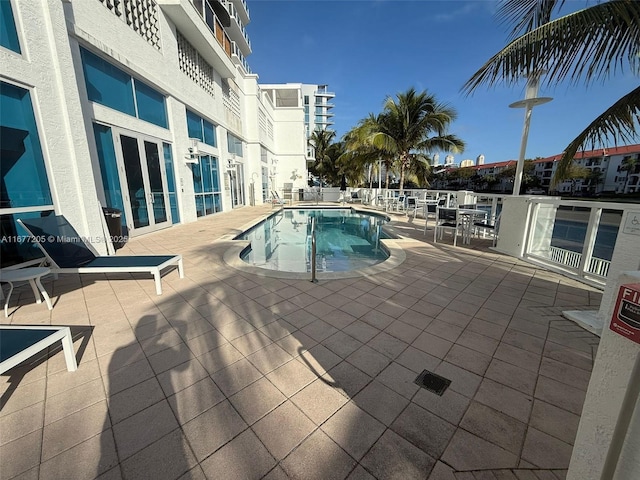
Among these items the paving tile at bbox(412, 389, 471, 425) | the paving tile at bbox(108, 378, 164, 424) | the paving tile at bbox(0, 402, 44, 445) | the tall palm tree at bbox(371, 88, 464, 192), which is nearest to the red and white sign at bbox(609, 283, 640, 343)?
the paving tile at bbox(412, 389, 471, 425)

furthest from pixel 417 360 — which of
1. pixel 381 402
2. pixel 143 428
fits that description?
pixel 143 428

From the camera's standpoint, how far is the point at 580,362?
2121mm

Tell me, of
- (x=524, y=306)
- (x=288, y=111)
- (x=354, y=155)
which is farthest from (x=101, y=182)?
(x=288, y=111)

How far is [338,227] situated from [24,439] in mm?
9430

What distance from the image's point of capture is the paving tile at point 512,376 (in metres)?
1.88

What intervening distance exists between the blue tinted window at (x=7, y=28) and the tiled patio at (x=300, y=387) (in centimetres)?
344

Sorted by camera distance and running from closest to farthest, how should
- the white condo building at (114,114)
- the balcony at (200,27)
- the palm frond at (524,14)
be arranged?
the white condo building at (114,114), the palm frond at (524,14), the balcony at (200,27)

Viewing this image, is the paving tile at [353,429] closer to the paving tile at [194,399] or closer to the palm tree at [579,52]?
the paving tile at [194,399]

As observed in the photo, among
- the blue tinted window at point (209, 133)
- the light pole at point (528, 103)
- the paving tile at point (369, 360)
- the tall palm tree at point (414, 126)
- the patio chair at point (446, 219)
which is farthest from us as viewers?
the tall palm tree at point (414, 126)

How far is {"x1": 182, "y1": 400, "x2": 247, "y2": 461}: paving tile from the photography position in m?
1.44

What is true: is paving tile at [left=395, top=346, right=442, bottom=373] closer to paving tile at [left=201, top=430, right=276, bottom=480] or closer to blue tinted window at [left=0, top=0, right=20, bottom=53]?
paving tile at [left=201, top=430, right=276, bottom=480]

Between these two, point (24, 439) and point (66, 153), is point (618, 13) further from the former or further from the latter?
point (66, 153)

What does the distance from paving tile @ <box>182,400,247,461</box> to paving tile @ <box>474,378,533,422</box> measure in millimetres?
1627

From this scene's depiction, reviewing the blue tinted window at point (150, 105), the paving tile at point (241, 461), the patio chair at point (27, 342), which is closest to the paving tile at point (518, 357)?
the paving tile at point (241, 461)
